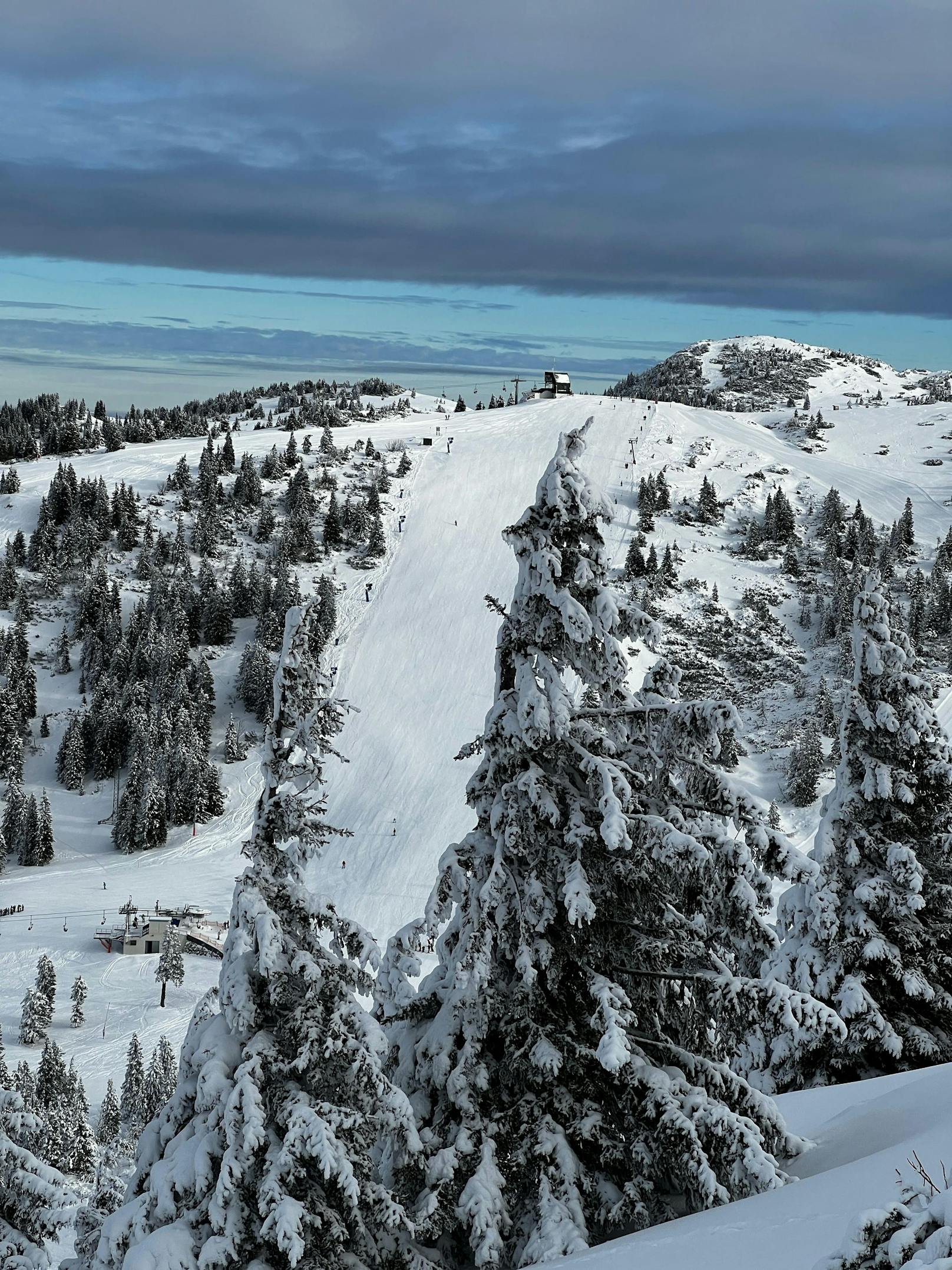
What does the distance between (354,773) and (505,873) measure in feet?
199

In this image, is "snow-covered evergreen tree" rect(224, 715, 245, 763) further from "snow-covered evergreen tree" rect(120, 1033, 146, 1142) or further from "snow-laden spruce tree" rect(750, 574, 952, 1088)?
"snow-laden spruce tree" rect(750, 574, 952, 1088)

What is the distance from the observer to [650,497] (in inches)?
4321

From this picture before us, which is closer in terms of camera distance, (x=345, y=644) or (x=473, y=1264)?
(x=473, y=1264)

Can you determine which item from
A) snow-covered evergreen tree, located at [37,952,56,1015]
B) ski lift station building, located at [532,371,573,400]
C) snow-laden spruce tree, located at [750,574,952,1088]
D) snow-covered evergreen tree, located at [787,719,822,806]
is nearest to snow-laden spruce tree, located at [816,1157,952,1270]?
snow-laden spruce tree, located at [750,574,952,1088]

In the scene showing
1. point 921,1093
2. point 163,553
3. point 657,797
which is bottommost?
point 163,553

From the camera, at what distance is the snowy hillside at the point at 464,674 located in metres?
9.07

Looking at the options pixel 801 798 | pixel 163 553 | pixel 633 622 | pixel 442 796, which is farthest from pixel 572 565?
pixel 163 553

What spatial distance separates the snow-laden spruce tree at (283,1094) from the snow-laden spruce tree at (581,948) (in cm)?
63

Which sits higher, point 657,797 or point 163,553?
point 657,797

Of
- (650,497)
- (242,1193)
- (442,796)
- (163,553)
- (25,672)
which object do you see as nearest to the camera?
(242,1193)

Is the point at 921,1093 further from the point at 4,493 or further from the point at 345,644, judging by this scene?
the point at 4,493

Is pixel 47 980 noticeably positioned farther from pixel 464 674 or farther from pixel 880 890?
pixel 880 890

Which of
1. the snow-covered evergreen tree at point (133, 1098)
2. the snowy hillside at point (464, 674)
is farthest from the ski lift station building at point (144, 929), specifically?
the snow-covered evergreen tree at point (133, 1098)

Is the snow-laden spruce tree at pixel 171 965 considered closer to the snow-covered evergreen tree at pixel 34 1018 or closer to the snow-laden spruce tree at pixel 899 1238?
the snow-covered evergreen tree at pixel 34 1018
